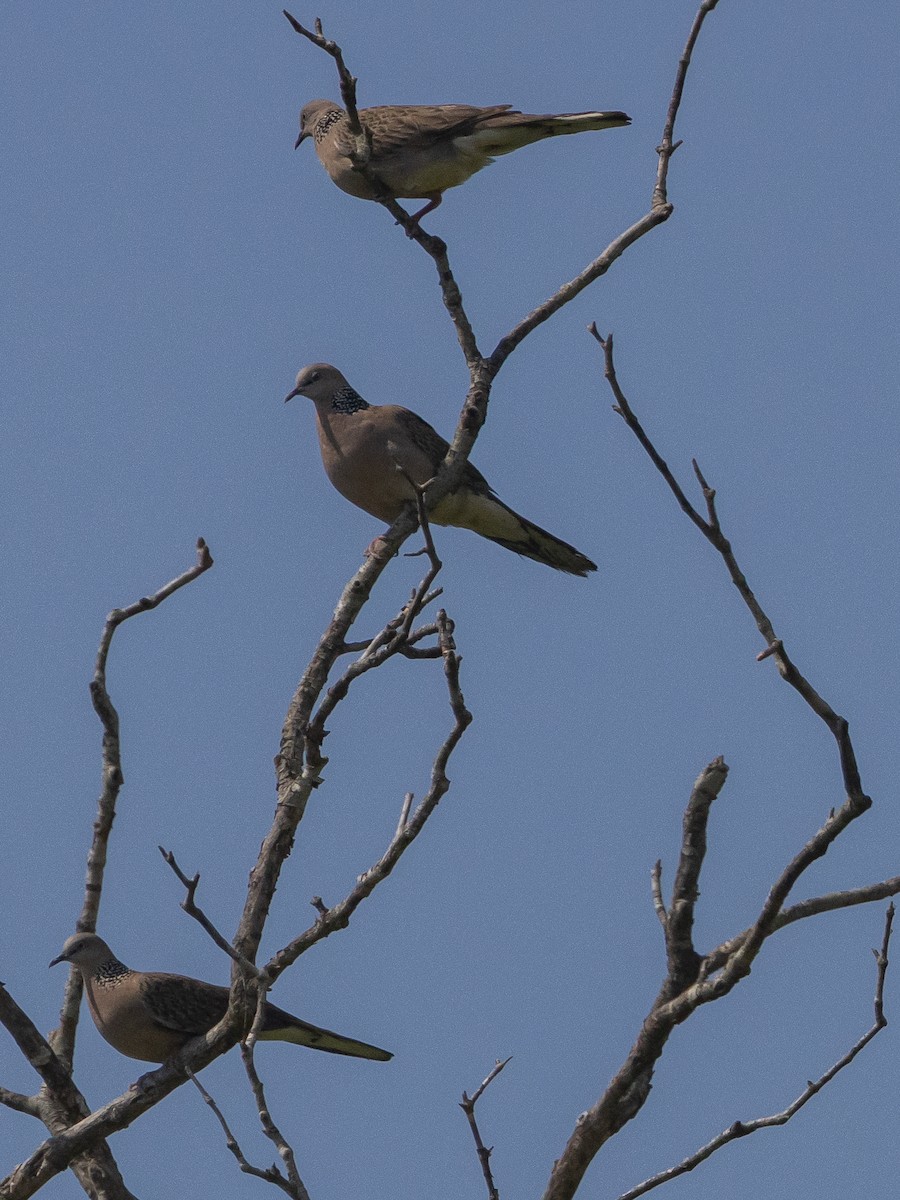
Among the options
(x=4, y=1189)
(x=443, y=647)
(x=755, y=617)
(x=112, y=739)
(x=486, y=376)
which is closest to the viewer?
(x=755, y=617)

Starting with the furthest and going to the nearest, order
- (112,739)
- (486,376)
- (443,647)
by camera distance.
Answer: (486,376)
(112,739)
(443,647)

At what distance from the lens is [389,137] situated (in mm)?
7422

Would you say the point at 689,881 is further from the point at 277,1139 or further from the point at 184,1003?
the point at 184,1003

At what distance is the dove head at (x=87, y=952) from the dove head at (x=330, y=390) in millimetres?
2456

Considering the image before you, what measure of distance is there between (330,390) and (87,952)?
2.61 metres

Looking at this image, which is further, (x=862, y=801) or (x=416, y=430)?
(x=416, y=430)

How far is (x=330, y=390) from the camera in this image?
7.49m

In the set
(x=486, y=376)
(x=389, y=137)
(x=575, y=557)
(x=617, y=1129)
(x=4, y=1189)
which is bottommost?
(x=617, y=1129)

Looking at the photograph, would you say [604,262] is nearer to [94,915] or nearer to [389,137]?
[389,137]

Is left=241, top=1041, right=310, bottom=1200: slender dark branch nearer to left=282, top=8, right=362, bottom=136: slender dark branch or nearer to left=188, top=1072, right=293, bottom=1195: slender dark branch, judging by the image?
left=188, top=1072, right=293, bottom=1195: slender dark branch

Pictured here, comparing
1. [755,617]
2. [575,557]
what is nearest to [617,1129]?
[755,617]

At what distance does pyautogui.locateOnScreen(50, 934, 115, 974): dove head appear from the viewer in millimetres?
6566

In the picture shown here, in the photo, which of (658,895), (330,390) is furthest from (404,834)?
(330,390)

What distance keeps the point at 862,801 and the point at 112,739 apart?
2.81 metres
